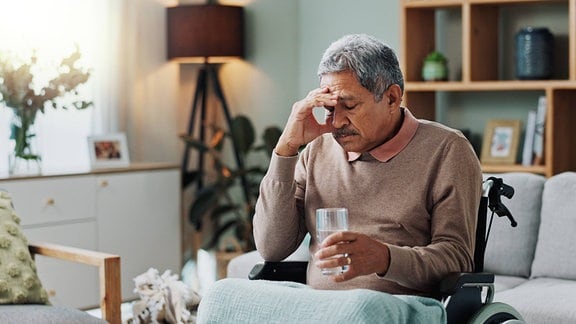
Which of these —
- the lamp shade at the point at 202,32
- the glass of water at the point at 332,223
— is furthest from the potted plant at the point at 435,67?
the glass of water at the point at 332,223

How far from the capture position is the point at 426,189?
102 inches

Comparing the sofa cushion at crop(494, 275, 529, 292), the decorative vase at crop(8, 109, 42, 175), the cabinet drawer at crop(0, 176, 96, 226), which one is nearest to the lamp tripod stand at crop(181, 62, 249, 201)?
the cabinet drawer at crop(0, 176, 96, 226)

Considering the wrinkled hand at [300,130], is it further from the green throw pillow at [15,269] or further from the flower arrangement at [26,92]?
the flower arrangement at [26,92]

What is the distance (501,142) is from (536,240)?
1.23m

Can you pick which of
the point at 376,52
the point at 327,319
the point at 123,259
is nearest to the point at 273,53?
the point at 123,259

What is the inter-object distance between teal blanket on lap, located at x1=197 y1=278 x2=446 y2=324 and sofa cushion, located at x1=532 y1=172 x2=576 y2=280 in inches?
53.9

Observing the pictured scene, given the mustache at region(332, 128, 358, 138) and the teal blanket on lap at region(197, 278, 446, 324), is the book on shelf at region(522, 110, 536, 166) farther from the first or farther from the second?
the teal blanket on lap at region(197, 278, 446, 324)

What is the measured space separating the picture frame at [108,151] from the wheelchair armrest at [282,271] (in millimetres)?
2422

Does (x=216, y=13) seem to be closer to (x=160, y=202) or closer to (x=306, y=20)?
(x=306, y=20)

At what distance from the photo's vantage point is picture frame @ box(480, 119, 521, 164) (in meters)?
4.83

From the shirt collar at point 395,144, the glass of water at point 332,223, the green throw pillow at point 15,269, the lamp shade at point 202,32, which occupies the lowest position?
the green throw pillow at point 15,269

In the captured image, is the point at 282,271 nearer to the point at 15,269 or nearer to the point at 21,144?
the point at 15,269

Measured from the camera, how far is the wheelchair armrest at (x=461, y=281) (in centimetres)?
244

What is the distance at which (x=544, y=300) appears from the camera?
3.28 metres
